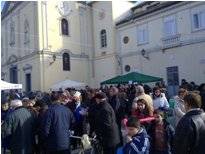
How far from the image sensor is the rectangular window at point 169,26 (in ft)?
74.3

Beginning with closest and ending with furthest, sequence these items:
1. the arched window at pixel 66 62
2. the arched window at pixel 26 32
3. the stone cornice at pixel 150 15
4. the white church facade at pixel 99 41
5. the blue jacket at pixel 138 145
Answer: the blue jacket at pixel 138 145
the white church facade at pixel 99 41
the stone cornice at pixel 150 15
the arched window at pixel 66 62
the arched window at pixel 26 32

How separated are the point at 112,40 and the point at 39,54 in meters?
6.83

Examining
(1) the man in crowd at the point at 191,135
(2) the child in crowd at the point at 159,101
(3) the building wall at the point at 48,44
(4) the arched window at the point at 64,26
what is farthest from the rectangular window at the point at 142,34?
(1) the man in crowd at the point at 191,135

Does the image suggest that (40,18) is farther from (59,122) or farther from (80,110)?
(59,122)

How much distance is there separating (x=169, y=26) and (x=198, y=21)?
2617mm

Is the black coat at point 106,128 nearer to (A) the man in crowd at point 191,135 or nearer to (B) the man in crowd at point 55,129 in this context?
(B) the man in crowd at point 55,129

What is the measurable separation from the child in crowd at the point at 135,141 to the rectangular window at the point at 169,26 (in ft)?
62.4

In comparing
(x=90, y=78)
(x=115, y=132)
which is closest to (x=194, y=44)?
(x=90, y=78)

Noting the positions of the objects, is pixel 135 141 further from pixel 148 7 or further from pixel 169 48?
pixel 148 7

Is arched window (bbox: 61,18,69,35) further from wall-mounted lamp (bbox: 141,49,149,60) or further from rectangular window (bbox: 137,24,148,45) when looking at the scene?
wall-mounted lamp (bbox: 141,49,149,60)

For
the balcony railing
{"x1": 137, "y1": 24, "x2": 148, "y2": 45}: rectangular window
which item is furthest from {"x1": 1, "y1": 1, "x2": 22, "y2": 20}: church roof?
the balcony railing

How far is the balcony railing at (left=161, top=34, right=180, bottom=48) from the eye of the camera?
72.8 feet

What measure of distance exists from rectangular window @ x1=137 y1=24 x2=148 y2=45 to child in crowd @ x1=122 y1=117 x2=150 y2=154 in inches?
835

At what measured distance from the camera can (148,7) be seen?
2648cm
